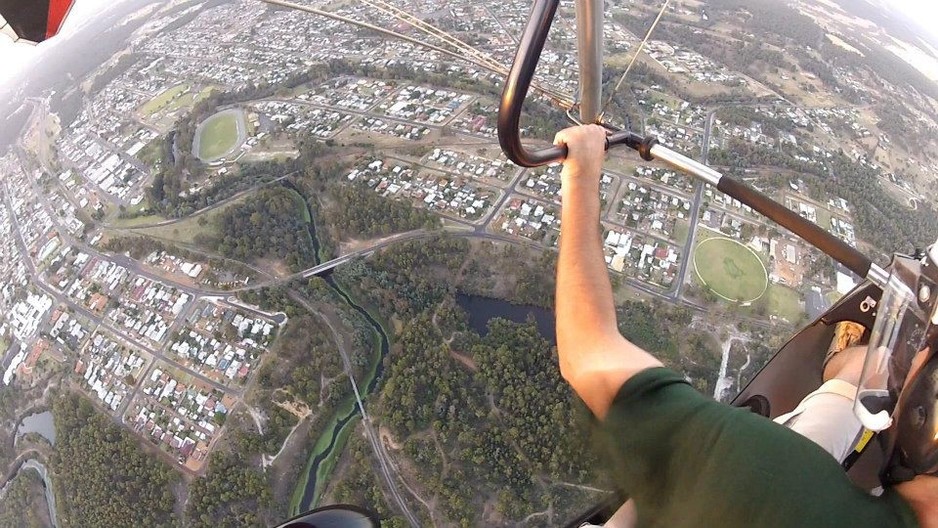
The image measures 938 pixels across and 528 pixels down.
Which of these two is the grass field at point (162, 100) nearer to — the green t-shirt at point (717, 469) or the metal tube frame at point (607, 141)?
the metal tube frame at point (607, 141)

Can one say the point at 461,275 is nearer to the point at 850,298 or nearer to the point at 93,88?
the point at 850,298

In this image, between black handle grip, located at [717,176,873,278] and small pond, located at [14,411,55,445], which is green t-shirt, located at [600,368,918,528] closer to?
black handle grip, located at [717,176,873,278]

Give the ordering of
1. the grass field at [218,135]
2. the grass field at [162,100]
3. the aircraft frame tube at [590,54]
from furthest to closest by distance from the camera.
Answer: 1. the grass field at [162,100]
2. the grass field at [218,135]
3. the aircraft frame tube at [590,54]

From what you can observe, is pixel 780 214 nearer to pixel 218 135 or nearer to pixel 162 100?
pixel 218 135

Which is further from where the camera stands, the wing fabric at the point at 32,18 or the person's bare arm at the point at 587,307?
the wing fabric at the point at 32,18

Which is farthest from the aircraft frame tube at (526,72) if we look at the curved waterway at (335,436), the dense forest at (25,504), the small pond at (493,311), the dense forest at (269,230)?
the dense forest at (25,504)

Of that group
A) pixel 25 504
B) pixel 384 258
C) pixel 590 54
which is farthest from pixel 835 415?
pixel 25 504

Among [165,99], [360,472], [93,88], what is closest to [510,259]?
[360,472]
